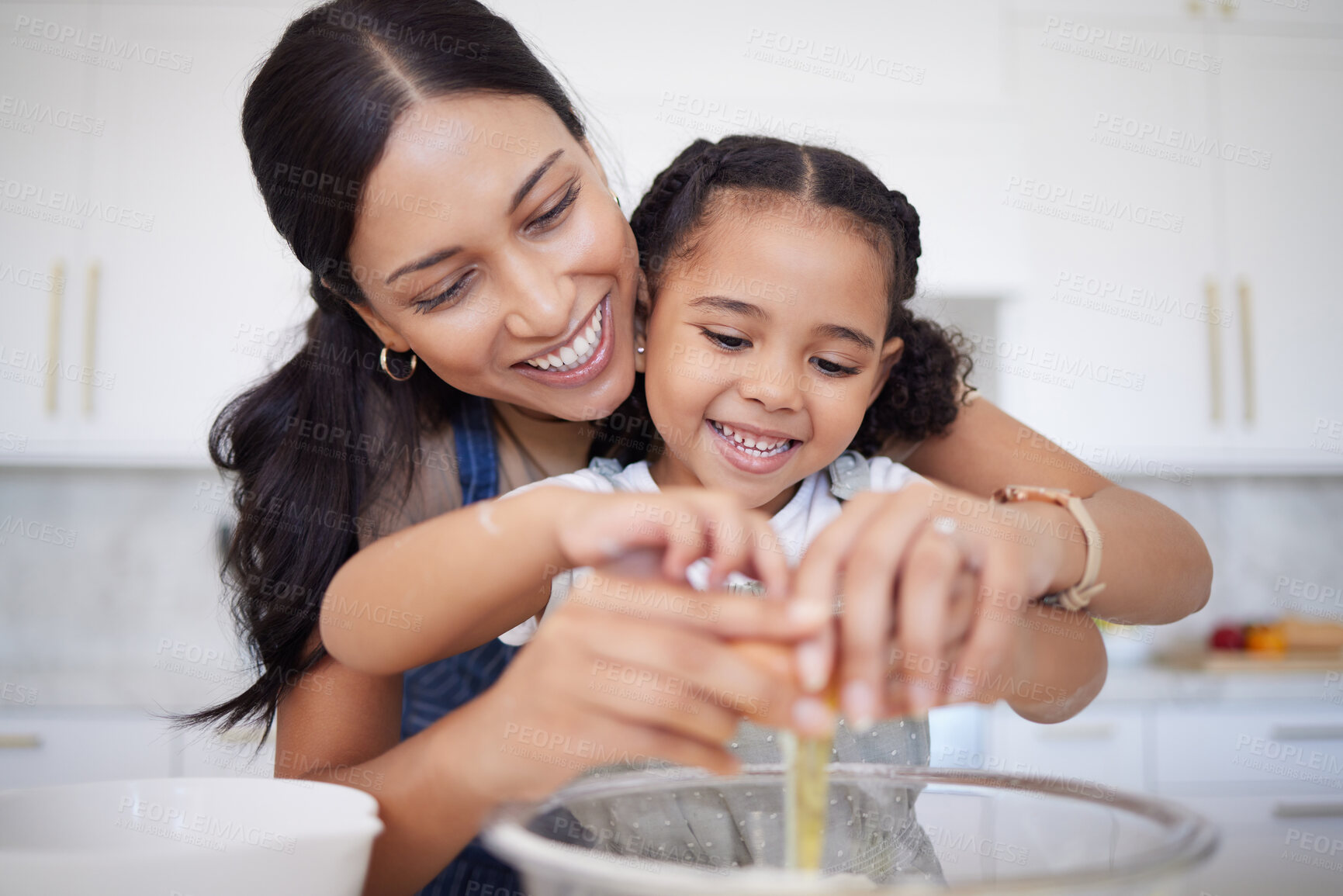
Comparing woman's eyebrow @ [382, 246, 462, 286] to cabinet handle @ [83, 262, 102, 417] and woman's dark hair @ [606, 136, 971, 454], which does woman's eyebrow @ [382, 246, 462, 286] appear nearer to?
woman's dark hair @ [606, 136, 971, 454]

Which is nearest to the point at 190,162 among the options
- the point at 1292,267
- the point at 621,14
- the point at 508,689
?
the point at 621,14

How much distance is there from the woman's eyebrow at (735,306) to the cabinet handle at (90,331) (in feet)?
6.82

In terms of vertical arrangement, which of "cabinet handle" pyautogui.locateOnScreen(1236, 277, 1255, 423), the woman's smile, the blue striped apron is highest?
"cabinet handle" pyautogui.locateOnScreen(1236, 277, 1255, 423)

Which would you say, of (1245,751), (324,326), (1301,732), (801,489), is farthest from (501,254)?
(1301,732)

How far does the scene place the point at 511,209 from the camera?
86 centimetres

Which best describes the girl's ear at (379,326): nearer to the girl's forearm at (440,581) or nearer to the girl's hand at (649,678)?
the girl's forearm at (440,581)

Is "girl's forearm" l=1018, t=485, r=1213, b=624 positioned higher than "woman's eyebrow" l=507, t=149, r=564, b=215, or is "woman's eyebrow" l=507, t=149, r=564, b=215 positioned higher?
"woman's eyebrow" l=507, t=149, r=564, b=215

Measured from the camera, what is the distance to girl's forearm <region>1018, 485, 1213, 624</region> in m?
0.77

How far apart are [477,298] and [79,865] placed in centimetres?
57

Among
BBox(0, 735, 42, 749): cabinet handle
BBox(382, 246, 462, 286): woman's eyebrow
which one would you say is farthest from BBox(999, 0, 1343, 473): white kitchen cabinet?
BBox(0, 735, 42, 749): cabinet handle

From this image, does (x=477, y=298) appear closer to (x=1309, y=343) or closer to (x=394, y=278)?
(x=394, y=278)

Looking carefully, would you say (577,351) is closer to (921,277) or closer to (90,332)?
(921,277)

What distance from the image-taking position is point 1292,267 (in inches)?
106

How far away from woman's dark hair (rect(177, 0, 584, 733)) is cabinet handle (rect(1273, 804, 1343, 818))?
7.41ft
